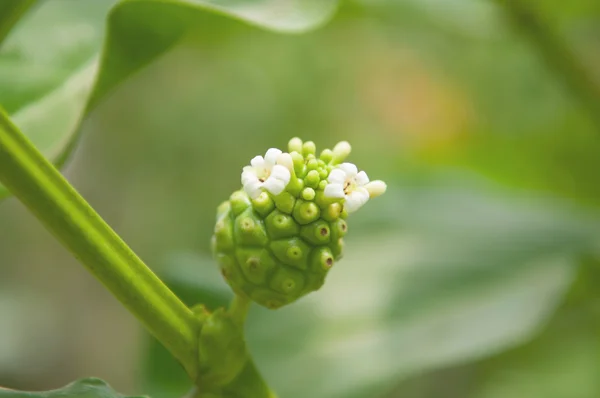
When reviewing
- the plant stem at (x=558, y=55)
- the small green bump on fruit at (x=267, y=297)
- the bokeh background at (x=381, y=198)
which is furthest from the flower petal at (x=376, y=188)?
the plant stem at (x=558, y=55)

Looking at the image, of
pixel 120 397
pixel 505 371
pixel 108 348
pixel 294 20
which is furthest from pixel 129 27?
pixel 108 348

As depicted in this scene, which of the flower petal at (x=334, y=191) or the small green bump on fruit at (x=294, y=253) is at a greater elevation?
the flower petal at (x=334, y=191)

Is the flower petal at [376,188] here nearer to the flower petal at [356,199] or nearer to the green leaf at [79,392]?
the flower petal at [356,199]

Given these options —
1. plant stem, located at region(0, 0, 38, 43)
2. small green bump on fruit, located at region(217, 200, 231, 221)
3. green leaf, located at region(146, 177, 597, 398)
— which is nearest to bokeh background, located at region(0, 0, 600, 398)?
green leaf, located at region(146, 177, 597, 398)

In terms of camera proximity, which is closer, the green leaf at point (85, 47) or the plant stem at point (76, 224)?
the plant stem at point (76, 224)

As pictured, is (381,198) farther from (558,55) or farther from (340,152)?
(340,152)

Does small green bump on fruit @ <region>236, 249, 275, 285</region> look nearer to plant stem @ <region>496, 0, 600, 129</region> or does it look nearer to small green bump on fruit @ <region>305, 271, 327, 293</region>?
small green bump on fruit @ <region>305, 271, 327, 293</region>
